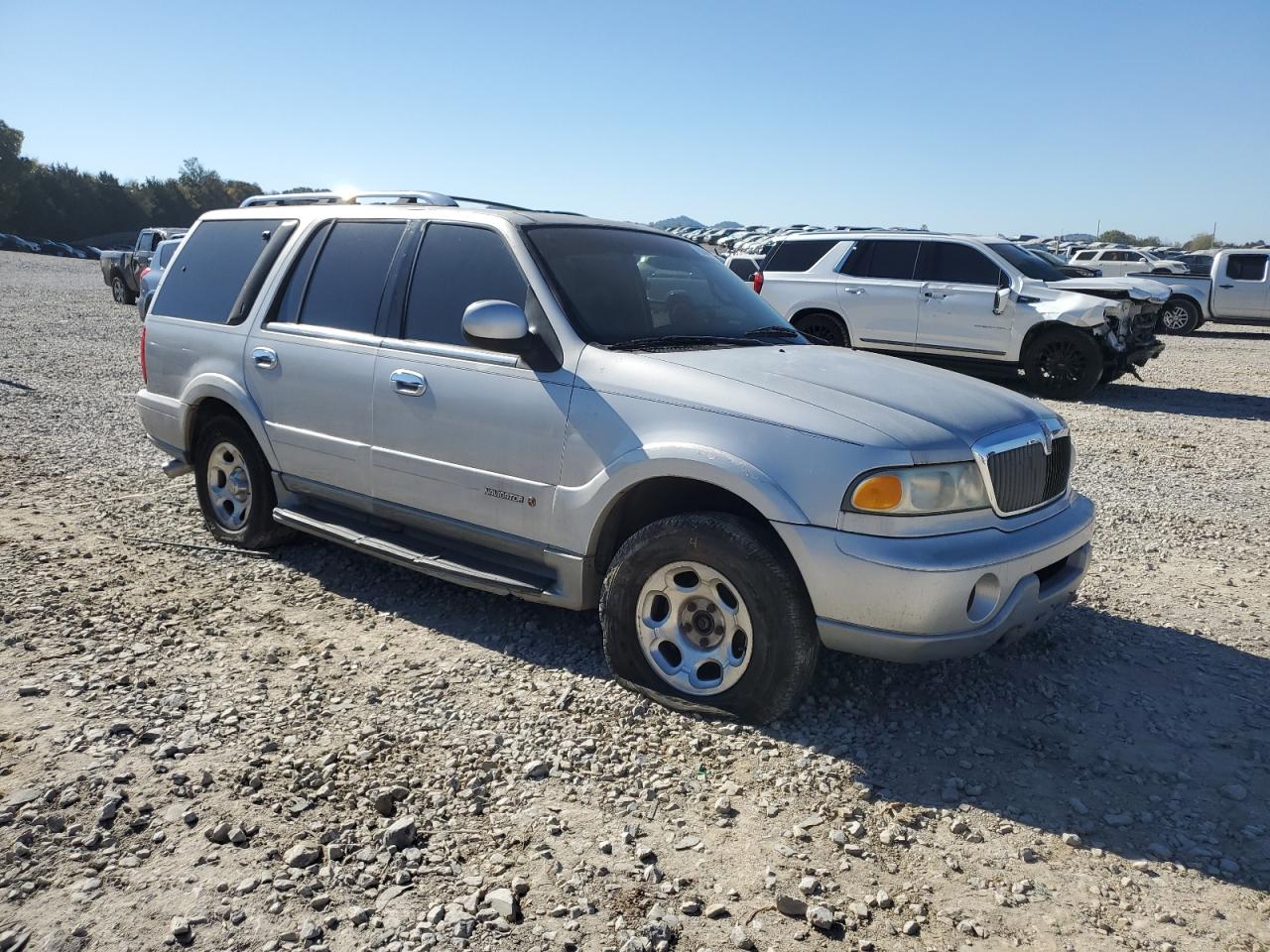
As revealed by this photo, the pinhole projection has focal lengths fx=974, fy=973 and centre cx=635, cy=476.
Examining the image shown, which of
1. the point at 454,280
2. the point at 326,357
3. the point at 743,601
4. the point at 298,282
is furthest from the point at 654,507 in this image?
the point at 298,282

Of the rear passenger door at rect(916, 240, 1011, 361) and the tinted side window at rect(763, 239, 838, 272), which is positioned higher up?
the tinted side window at rect(763, 239, 838, 272)

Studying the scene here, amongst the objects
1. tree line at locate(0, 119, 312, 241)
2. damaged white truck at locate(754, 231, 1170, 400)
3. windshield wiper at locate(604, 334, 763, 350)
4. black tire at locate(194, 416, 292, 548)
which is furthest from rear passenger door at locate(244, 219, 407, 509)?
tree line at locate(0, 119, 312, 241)

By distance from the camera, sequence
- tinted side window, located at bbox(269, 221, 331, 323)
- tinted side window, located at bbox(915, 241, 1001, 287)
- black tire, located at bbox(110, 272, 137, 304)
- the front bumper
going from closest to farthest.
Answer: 1. the front bumper
2. tinted side window, located at bbox(269, 221, 331, 323)
3. tinted side window, located at bbox(915, 241, 1001, 287)
4. black tire, located at bbox(110, 272, 137, 304)

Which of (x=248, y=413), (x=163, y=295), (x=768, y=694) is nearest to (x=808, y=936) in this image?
(x=768, y=694)

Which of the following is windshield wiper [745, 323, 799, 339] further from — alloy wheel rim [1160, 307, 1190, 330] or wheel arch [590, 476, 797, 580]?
alloy wheel rim [1160, 307, 1190, 330]

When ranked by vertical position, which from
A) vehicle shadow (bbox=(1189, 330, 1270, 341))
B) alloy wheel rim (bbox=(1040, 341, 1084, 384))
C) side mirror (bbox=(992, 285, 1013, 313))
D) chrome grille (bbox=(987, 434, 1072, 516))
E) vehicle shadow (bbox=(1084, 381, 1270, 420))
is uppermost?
side mirror (bbox=(992, 285, 1013, 313))

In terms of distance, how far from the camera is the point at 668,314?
4.41 meters

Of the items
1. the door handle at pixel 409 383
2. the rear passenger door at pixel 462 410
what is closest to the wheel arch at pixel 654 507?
the rear passenger door at pixel 462 410

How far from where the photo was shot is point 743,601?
11.3ft

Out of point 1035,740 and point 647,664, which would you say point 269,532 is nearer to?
point 647,664

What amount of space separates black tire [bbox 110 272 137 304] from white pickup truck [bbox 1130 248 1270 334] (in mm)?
24316

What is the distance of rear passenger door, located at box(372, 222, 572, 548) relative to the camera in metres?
3.97

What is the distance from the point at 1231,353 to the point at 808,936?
1900cm

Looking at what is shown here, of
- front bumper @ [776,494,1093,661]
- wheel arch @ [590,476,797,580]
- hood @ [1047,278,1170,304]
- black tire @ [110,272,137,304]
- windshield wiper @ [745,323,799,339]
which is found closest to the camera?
front bumper @ [776,494,1093,661]
